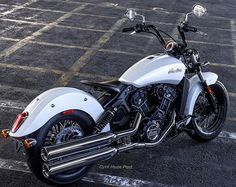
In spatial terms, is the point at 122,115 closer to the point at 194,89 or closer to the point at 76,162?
the point at 76,162

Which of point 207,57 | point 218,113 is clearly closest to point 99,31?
point 207,57

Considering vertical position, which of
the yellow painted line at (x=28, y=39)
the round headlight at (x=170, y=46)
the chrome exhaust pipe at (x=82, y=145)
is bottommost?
the yellow painted line at (x=28, y=39)

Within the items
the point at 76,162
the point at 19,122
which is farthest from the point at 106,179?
the point at 19,122

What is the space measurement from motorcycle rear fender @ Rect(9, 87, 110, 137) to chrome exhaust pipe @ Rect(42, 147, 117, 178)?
13.6 inches

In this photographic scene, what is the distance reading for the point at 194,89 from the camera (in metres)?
4.87

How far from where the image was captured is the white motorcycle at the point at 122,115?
3805mm

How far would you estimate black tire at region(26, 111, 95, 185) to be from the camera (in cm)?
380

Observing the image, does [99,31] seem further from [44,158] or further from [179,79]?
[44,158]

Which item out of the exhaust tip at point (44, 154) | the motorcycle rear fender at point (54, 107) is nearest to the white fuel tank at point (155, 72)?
the motorcycle rear fender at point (54, 107)

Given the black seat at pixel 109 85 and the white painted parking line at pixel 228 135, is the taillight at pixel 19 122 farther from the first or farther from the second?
the white painted parking line at pixel 228 135

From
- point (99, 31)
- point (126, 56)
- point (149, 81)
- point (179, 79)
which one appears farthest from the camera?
point (99, 31)

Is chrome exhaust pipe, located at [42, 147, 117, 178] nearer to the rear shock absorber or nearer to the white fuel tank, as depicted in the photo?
the rear shock absorber

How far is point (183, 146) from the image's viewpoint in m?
5.14

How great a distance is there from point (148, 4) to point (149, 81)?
370 inches
